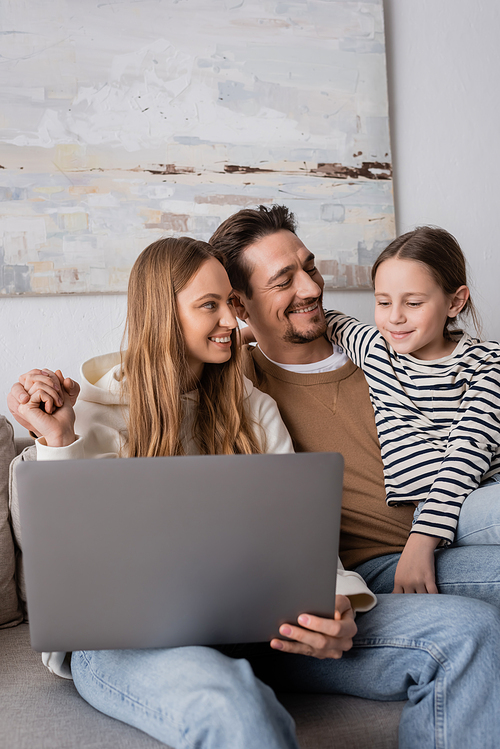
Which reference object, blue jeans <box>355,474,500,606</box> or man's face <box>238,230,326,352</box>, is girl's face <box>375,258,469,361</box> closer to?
man's face <box>238,230,326,352</box>

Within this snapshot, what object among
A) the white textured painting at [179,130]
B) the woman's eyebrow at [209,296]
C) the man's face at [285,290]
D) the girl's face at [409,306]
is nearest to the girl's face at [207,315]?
the woman's eyebrow at [209,296]

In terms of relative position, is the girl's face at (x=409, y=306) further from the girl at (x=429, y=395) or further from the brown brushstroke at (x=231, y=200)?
the brown brushstroke at (x=231, y=200)

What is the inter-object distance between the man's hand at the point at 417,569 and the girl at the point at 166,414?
0.20m

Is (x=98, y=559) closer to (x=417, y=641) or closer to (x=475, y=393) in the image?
(x=417, y=641)

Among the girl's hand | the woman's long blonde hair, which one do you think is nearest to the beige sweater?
the woman's long blonde hair

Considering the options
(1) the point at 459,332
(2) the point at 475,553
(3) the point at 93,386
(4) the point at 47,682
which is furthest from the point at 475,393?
(4) the point at 47,682

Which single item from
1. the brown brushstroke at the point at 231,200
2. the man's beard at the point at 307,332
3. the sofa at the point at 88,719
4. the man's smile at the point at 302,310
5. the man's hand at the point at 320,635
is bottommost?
the sofa at the point at 88,719

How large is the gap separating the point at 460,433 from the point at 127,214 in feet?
3.70

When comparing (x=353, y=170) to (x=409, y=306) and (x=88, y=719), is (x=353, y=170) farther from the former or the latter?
(x=88, y=719)

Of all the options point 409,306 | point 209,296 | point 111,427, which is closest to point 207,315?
point 209,296

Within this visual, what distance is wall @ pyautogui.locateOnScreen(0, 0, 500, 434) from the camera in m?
2.07

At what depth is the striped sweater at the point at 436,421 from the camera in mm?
1374

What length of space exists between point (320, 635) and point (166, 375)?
629mm

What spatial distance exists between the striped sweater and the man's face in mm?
152
